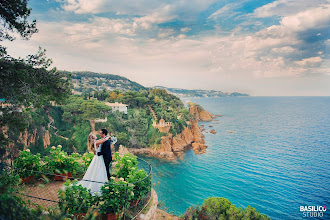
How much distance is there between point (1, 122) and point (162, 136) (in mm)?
33250

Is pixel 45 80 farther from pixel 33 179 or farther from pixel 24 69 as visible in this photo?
pixel 33 179

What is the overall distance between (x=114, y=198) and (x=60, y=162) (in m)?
2.77

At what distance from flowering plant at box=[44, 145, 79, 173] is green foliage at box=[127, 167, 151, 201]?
90.3 inches

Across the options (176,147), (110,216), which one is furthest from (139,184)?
(176,147)

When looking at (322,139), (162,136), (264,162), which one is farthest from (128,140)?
(322,139)

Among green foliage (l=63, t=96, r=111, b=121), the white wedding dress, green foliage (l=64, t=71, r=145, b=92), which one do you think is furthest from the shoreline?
green foliage (l=64, t=71, r=145, b=92)

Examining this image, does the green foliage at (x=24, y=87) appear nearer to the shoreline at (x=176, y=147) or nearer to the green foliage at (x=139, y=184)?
the green foliage at (x=139, y=184)

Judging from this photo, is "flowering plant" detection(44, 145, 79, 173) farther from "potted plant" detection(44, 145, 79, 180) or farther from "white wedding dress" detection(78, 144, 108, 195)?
"white wedding dress" detection(78, 144, 108, 195)

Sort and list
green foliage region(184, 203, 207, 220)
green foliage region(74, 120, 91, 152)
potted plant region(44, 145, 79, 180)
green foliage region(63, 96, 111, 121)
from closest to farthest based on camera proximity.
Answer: potted plant region(44, 145, 79, 180) < green foliage region(184, 203, 207, 220) < green foliage region(74, 120, 91, 152) < green foliage region(63, 96, 111, 121)

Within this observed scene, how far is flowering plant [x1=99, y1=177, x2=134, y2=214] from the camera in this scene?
4.17 m

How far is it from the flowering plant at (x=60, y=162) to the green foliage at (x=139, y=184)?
7.52ft

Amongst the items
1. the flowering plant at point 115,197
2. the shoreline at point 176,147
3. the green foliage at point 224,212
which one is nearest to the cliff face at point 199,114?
the shoreline at point 176,147

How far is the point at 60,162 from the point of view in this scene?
599 centimetres

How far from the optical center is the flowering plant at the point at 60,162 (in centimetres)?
594
